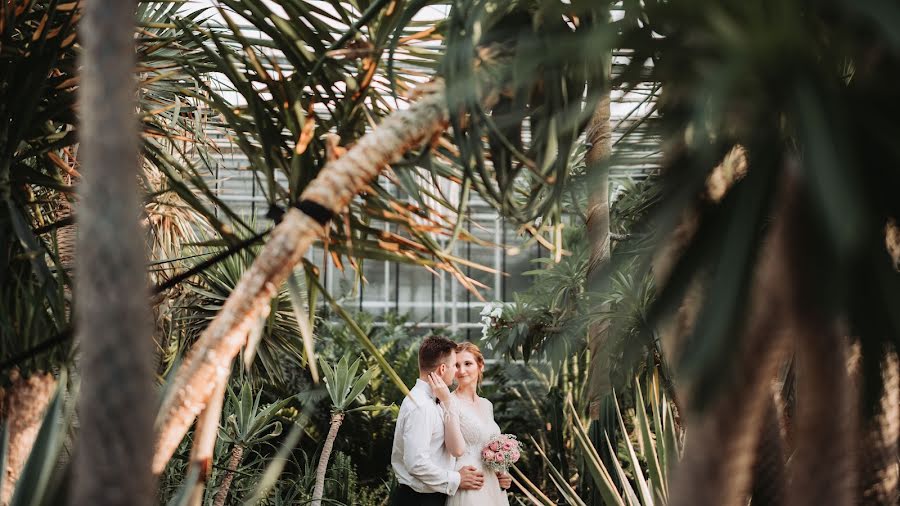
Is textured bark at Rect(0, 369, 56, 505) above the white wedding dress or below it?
above

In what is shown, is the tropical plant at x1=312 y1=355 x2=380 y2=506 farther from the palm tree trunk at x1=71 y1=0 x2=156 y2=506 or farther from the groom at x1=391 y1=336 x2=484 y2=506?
the palm tree trunk at x1=71 y1=0 x2=156 y2=506

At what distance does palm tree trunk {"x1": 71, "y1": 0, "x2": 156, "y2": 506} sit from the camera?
57 cm

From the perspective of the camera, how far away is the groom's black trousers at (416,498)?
3168 mm

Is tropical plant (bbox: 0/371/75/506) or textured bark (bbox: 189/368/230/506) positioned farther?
tropical plant (bbox: 0/371/75/506)

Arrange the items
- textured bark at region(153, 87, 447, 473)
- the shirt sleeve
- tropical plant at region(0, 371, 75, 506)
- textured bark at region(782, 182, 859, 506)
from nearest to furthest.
A: textured bark at region(782, 182, 859, 506) → textured bark at region(153, 87, 447, 473) → tropical plant at region(0, 371, 75, 506) → the shirt sleeve

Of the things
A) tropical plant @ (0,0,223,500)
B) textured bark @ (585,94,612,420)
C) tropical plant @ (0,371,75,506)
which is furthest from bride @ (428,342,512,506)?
tropical plant @ (0,371,75,506)

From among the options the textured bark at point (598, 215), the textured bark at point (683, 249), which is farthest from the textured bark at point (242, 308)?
the textured bark at point (598, 215)

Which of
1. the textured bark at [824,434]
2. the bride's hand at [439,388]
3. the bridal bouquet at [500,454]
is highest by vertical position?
the textured bark at [824,434]

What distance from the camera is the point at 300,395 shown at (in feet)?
20.8

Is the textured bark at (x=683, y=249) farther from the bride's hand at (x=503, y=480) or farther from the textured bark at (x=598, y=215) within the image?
the bride's hand at (x=503, y=480)

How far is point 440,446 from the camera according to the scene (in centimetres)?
324

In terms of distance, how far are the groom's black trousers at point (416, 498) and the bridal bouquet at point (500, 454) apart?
9.6 inches

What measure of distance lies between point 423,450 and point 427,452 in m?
0.02

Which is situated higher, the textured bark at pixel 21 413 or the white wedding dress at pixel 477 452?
the textured bark at pixel 21 413
